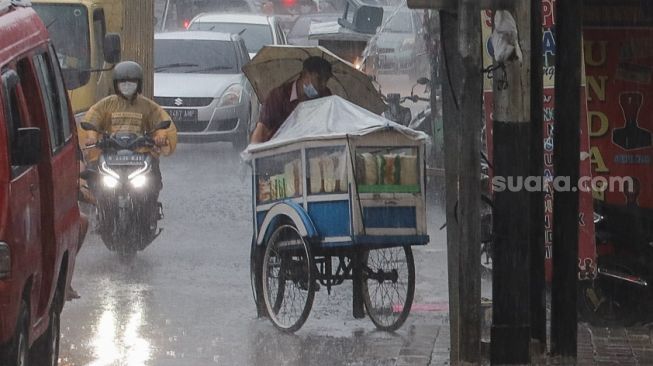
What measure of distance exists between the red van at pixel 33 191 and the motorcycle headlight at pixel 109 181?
3.99 m

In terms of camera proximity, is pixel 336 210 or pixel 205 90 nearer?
pixel 336 210

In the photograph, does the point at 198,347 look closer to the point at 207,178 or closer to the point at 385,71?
the point at 207,178

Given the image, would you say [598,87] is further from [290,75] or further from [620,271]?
[290,75]

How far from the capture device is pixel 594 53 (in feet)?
37.5

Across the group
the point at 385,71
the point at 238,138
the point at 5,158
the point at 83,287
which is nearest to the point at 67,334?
the point at 83,287

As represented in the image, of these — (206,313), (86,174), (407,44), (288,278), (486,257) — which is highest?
(407,44)

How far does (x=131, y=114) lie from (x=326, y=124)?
4.16 metres

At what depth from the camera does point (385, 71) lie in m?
27.8

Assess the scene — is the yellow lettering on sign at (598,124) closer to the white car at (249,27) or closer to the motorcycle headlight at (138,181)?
the motorcycle headlight at (138,181)

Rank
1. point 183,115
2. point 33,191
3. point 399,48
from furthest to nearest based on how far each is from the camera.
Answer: point 399,48, point 183,115, point 33,191

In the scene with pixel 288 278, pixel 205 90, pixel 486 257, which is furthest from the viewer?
pixel 205 90

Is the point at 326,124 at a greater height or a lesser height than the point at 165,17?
greater

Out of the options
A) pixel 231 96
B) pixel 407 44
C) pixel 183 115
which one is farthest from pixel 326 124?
pixel 407 44

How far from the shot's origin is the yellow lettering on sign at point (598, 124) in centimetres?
1148
